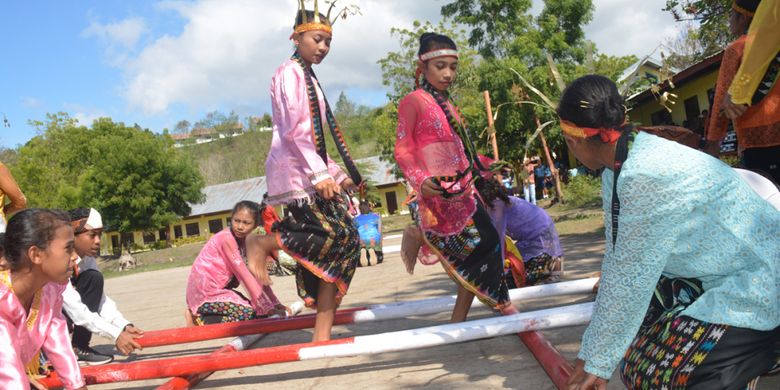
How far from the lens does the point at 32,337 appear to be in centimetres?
270

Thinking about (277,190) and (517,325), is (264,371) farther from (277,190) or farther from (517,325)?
(517,325)

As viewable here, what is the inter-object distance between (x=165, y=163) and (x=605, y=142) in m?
38.5

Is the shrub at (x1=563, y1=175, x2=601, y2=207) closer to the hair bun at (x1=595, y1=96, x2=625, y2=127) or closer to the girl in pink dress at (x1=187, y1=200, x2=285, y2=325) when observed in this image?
the girl in pink dress at (x1=187, y1=200, x2=285, y2=325)

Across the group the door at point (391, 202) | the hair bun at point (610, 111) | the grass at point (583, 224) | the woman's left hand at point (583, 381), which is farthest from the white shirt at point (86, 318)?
the door at point (391, 202)

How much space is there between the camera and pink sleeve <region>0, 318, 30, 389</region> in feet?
7.52

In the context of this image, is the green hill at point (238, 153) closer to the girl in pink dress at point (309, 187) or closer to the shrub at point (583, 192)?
the shrub at point (583, 192)

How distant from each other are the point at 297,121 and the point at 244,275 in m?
1.75

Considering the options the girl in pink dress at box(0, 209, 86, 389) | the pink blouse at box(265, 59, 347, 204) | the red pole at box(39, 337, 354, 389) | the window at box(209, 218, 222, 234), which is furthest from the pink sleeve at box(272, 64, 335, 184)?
the window at box(209, 218, 222, 234)

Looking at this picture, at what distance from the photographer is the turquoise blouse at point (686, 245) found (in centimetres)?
173

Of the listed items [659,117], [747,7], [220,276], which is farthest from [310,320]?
[659,117]

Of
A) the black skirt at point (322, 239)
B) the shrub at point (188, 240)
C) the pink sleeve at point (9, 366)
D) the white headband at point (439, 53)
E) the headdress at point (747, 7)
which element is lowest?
the shrub at point (188, 240)

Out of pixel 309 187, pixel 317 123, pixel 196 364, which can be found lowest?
pixel 196 364

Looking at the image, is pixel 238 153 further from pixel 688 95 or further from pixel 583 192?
pixel 688 95

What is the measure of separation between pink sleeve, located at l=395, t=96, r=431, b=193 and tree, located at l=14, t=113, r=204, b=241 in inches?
1376
